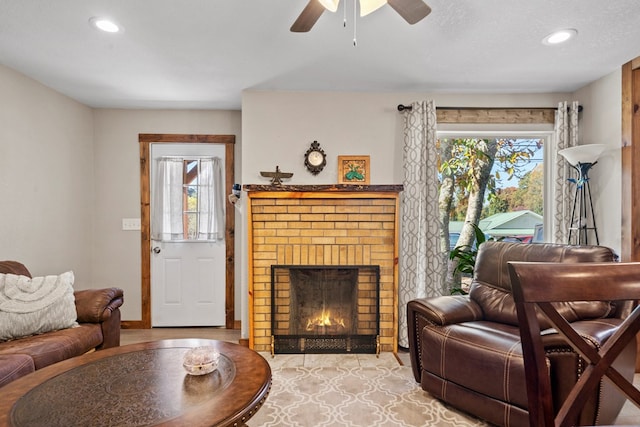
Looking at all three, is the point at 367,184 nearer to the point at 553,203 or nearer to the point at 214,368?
the point at 553,203

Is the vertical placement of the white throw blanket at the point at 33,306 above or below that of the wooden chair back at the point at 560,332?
below

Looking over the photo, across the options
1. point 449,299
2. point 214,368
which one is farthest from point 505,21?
point 214,368

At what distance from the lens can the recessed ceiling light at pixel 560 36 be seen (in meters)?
2.17

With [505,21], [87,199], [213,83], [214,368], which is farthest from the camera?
[87,199]

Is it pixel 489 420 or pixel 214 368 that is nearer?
pixel 214 368

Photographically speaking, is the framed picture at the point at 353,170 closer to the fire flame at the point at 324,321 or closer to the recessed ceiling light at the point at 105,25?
the fire flame at the point at 324,321

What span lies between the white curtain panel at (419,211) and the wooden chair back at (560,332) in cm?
228

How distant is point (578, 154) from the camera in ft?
9.10

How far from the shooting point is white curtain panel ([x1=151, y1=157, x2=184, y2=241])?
379 centimetres

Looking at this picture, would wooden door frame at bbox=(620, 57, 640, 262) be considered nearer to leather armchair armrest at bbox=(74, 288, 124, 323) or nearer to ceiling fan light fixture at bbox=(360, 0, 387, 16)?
ceiling fan light fixture at bbox=(360, 0, 387, 16)

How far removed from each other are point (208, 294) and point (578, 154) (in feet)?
12.2

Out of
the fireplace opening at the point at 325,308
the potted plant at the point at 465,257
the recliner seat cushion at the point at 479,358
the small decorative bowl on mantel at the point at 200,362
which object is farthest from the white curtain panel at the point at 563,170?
the small decorative bowl on mantel at the point at 200,362

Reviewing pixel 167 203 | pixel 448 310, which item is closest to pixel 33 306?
pixel 167 203

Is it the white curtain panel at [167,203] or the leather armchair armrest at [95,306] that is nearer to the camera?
the leather armchair armrest at [95,306]
